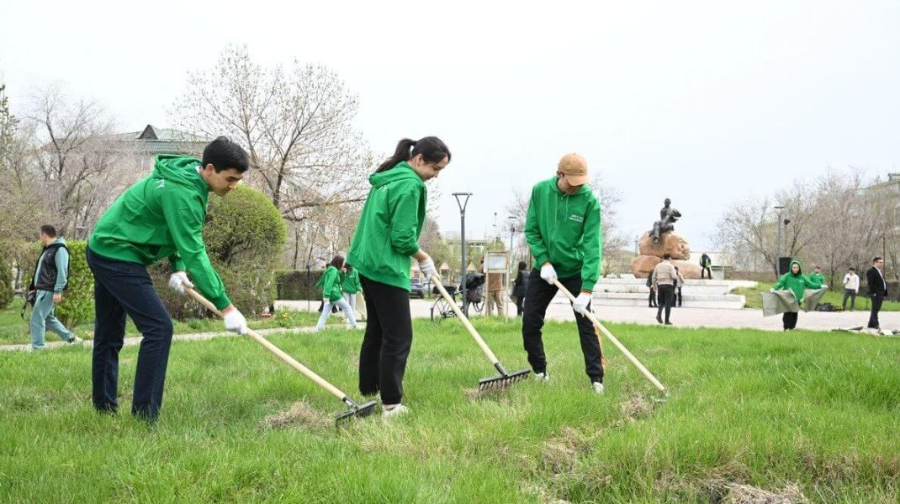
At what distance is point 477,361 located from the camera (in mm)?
6531

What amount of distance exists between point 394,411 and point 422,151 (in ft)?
5.21

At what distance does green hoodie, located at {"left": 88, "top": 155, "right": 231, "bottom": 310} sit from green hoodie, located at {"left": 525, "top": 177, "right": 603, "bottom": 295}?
2.44m

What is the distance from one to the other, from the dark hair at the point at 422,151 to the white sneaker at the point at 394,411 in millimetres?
1474

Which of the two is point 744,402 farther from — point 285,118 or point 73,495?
point 285,118

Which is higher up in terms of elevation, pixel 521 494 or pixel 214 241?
pixel 214 241

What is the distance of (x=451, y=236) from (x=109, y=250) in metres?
83.6

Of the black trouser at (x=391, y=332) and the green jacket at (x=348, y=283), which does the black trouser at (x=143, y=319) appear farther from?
the green jacket at (x=348, y=283)

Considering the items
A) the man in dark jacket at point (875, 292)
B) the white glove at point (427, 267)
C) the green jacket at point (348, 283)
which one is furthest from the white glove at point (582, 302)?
the man in dark jacket at point (875, 292)

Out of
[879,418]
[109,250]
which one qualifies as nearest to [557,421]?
[879,418]

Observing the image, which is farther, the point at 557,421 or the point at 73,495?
the point at 557,421

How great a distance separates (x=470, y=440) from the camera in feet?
10.8

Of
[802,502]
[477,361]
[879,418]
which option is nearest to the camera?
[802,502]

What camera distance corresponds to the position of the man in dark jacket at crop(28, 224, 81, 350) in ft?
27.5

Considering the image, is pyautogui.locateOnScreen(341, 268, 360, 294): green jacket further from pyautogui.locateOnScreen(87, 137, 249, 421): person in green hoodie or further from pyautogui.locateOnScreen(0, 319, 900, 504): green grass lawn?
pyautogui.locateOnScreen(87, 137, 249, 421): person in green hoodie
